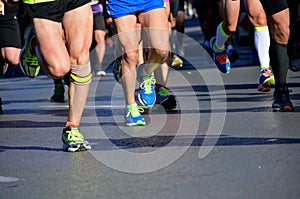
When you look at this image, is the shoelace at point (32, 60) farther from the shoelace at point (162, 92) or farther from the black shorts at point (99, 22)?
the black shorts at point (99, 22)

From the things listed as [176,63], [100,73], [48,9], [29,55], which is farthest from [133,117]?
[176,63]

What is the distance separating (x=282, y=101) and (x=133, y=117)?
138 centimetres

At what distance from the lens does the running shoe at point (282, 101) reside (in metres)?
7.94

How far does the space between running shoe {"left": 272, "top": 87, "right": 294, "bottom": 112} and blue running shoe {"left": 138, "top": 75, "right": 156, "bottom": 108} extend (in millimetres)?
1133

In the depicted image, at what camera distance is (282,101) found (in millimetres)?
8031

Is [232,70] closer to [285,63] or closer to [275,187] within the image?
[285,63]

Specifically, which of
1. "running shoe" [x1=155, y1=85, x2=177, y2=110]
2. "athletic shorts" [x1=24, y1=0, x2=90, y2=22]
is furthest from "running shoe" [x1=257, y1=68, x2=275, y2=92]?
"athletic shorts" [x1=24, y1=0, x2=90, y2=22]

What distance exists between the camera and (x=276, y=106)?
805 centimetres

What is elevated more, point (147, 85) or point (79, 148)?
point (79, 148)

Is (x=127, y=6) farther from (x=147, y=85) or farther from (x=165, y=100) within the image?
(x=165, y=100)

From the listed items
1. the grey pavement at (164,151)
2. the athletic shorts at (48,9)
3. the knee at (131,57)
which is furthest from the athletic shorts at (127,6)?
the athletic shorts at (48,9)

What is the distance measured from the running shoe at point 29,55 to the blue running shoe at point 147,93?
103 cm

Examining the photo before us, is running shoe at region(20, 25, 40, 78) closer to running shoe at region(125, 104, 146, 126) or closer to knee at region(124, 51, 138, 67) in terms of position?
knee at region(124, 51, 138, 67)

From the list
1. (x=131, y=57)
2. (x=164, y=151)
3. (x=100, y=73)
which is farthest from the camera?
(x=100, y=73)
